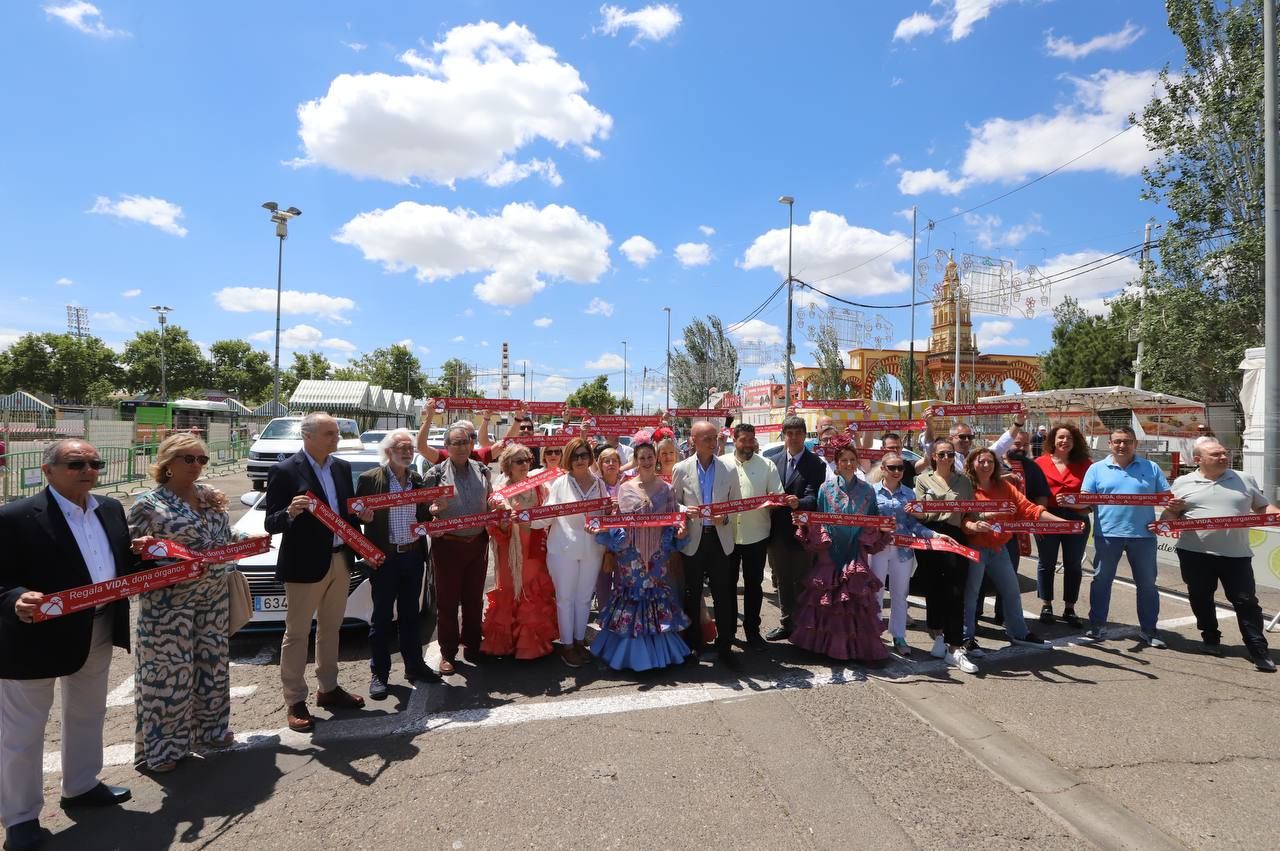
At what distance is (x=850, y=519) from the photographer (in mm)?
5094

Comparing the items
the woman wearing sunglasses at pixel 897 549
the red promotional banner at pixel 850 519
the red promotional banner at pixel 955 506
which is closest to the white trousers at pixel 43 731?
the red promotional banner at pixel 850 519

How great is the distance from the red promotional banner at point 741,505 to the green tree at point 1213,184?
17.6 m

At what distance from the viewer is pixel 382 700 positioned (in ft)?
14.6

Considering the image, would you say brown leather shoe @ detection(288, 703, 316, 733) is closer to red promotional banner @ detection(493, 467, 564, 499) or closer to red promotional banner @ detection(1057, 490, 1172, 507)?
red promotional banner @ detection(493, 467, 564, 499)

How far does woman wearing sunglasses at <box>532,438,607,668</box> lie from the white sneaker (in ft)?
9.98

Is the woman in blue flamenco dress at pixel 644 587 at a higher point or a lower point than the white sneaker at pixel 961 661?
higher

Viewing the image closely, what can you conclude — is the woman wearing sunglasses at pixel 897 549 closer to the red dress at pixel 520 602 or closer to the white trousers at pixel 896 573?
the white trousers at pixel 896 573

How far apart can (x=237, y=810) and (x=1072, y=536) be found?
7.34m

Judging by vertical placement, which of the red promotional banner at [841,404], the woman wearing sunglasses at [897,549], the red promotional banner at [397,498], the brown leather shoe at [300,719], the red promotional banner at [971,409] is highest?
the red promotional banner at [841,404]

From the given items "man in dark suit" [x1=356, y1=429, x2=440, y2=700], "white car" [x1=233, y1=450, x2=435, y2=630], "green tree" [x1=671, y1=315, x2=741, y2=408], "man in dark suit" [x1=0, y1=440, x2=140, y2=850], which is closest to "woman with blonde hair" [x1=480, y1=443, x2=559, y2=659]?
"man in dark suit" [x1=356, y1=429, x2=440, y2=700]

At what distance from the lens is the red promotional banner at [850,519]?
198 inches

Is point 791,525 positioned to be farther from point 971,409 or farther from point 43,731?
point 43,731

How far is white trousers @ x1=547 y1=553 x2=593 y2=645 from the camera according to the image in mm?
5152

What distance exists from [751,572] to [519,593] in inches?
79.1
